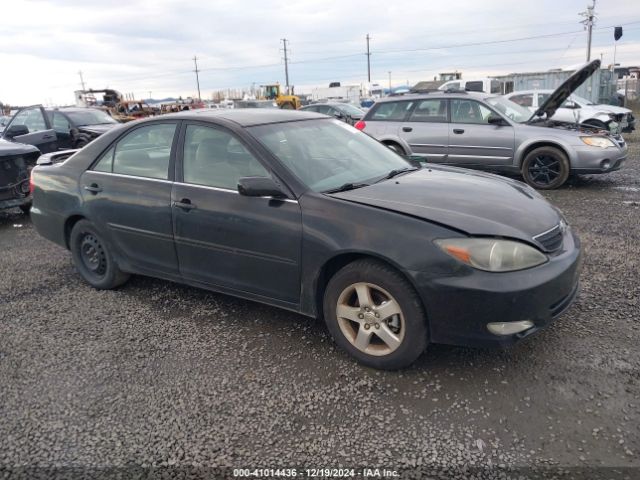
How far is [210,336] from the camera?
141 inches

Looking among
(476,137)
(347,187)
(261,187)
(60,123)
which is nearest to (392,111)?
(476,137)

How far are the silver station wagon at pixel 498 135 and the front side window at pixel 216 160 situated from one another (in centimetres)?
593

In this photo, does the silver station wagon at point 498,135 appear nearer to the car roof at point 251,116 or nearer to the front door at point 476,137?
the front door at point 476,137

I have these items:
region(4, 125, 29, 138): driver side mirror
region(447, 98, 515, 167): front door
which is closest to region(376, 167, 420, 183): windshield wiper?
region(447, 98, 515, 167): front door

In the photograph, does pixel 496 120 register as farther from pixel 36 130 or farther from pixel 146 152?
pixel 36 130

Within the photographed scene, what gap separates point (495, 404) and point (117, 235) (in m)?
3.07

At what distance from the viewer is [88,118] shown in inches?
486

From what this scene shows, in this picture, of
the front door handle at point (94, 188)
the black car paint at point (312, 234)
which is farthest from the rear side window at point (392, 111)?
the front door handle at point (94, 188)

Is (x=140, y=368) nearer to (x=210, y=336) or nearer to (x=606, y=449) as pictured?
(x=210, y=336)

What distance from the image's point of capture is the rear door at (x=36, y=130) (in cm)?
1085

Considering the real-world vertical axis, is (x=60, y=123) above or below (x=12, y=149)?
above

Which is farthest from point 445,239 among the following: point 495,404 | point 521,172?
point 521,172

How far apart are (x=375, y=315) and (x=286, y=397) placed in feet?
2.25

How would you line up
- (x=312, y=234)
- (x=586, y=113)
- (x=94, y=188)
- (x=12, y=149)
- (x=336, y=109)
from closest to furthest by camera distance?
(x=312, y=234) < (x=94, y=188) < (x=12, y=149) < (x=586, y=113) < (x=336, y=109)
